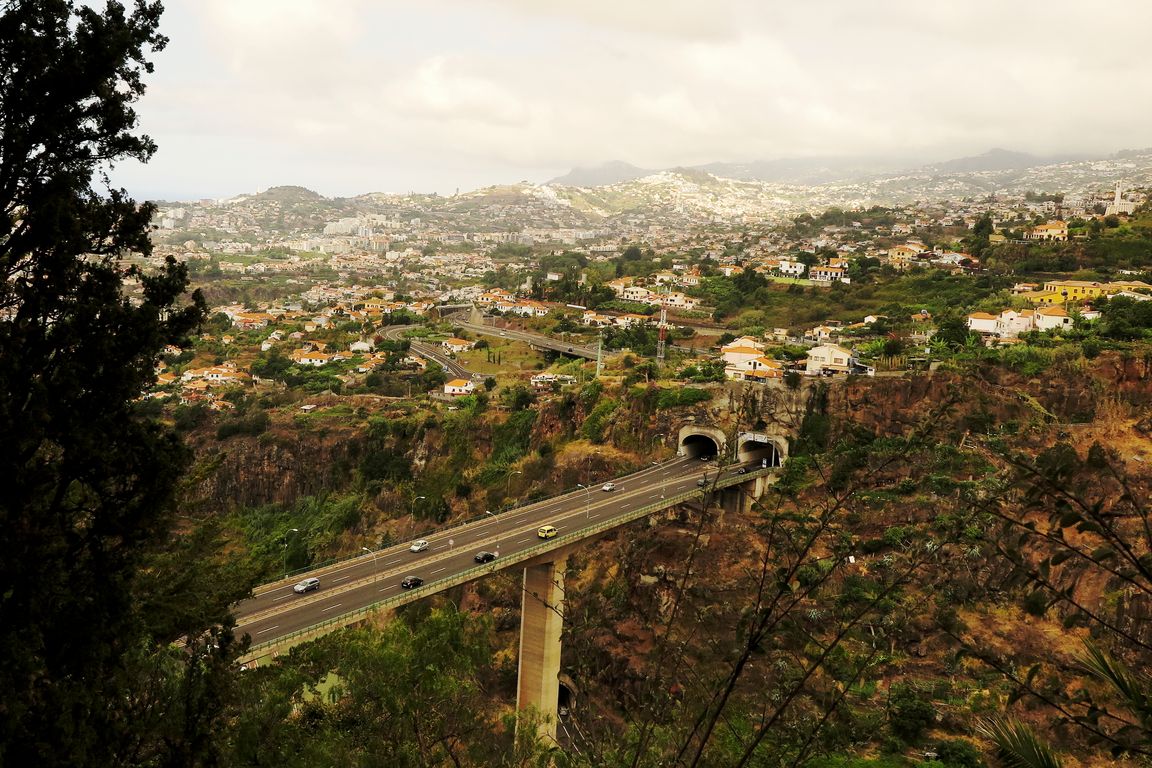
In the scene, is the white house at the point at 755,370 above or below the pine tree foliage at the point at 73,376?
below

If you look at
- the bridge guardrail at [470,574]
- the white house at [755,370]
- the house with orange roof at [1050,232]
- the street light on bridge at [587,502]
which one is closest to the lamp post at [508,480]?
the street light on bridge at [587,502]

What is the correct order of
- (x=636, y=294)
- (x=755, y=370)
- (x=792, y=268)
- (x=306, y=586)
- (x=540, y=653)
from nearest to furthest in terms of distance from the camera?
1. (x=306, y=586)
2. (x=540, y=653)
3. (x=755, y=370)
4. (x=792, y=268)
5. (x=636, y=294)

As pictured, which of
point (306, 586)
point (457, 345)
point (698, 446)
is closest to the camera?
point (306, 586)

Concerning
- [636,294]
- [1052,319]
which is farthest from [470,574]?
[636,294]

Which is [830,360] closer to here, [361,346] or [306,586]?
[306,586]

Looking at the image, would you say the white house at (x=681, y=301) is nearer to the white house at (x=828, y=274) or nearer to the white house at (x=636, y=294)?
the white house at (x=636, y=294)

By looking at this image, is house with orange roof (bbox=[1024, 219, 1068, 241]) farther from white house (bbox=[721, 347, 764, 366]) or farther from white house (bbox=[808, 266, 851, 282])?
white house (bbox=[721, 347, 764, 366])
